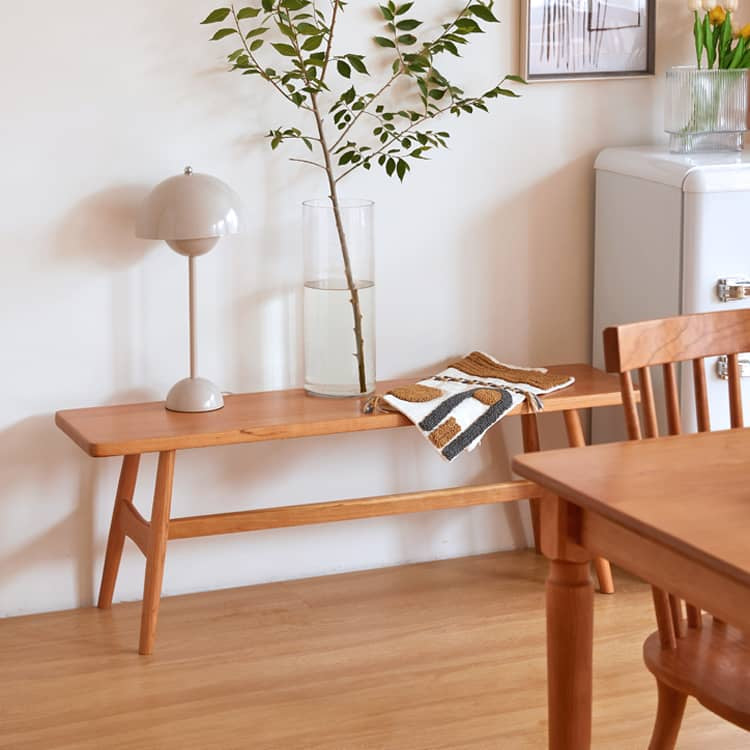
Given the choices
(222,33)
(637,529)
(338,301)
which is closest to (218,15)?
(222,33)

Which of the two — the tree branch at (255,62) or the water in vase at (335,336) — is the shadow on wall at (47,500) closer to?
the water in vase at (335,336)

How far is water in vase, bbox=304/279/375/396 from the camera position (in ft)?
10.6

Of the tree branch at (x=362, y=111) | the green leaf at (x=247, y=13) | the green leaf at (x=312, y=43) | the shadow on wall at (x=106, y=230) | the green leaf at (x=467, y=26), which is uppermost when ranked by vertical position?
the green leaf at (x=247, y=13)

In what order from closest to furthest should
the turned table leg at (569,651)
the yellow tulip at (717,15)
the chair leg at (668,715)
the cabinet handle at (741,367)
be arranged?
1. the turned table leg at (569,651)
2. the chair leg at (668,715)
3. the cabinet handle at (741,367)
4. the yellow tulip at (717,15)

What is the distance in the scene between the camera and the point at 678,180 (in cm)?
316

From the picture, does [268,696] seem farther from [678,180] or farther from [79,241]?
[678,180]

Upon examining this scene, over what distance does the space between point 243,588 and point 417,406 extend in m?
0.73

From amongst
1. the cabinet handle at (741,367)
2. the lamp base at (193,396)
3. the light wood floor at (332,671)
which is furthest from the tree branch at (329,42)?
the light wood floor at (332,671)

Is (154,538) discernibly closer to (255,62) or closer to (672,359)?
(255,62)

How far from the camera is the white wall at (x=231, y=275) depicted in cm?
307

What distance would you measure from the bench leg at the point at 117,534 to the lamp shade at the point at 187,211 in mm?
566

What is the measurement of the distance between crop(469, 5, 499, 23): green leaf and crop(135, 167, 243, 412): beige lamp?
0.79 meters

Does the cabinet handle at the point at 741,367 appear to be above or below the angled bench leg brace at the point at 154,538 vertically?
above

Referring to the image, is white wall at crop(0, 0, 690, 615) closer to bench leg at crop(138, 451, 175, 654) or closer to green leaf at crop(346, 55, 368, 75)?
green leaf at crop(346, 55, 368, 75)
